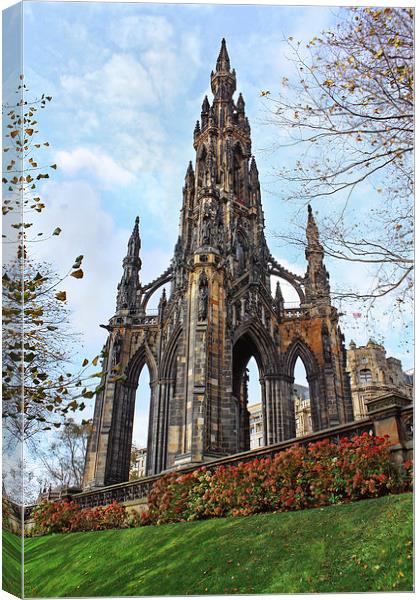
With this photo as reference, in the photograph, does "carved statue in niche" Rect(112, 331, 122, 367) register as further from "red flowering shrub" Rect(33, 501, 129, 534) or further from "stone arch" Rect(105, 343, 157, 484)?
"red flowering shrub" Rect(33, 501, 129, 534)

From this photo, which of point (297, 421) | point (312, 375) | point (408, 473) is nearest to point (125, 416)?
point (312, 375)

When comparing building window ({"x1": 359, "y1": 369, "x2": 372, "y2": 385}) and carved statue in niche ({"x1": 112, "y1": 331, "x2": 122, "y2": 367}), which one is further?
building window ({"x1": 359, "y1": 369, "x2": 372, "y2": 385})

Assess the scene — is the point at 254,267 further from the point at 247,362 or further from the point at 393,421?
the point at 393,421

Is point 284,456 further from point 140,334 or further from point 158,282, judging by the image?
point 158,282

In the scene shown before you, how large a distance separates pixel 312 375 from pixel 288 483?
18.2 metres

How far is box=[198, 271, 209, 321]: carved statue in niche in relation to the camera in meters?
21.7

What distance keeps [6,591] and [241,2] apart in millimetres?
10202

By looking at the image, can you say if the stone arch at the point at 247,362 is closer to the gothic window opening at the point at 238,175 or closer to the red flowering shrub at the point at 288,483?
the gothic window opening at the point at 238,175

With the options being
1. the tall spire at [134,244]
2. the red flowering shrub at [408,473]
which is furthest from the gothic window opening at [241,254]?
the red flowering shrub at [408,473]

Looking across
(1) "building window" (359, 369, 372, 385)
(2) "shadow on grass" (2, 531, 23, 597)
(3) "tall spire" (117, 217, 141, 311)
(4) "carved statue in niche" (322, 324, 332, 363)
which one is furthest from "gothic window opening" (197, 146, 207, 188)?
(2) "shadow on grass" (2, 531, 23, 597)

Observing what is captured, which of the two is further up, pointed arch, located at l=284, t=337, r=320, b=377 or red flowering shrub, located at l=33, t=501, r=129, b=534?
pointed arch, located at l=284, t=337, r=320, b=377

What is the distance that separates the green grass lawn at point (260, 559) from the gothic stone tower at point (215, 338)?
30.4 ft

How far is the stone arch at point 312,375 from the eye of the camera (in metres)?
→ 26.2

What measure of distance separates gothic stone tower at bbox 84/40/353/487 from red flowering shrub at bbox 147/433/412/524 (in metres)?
5.77
